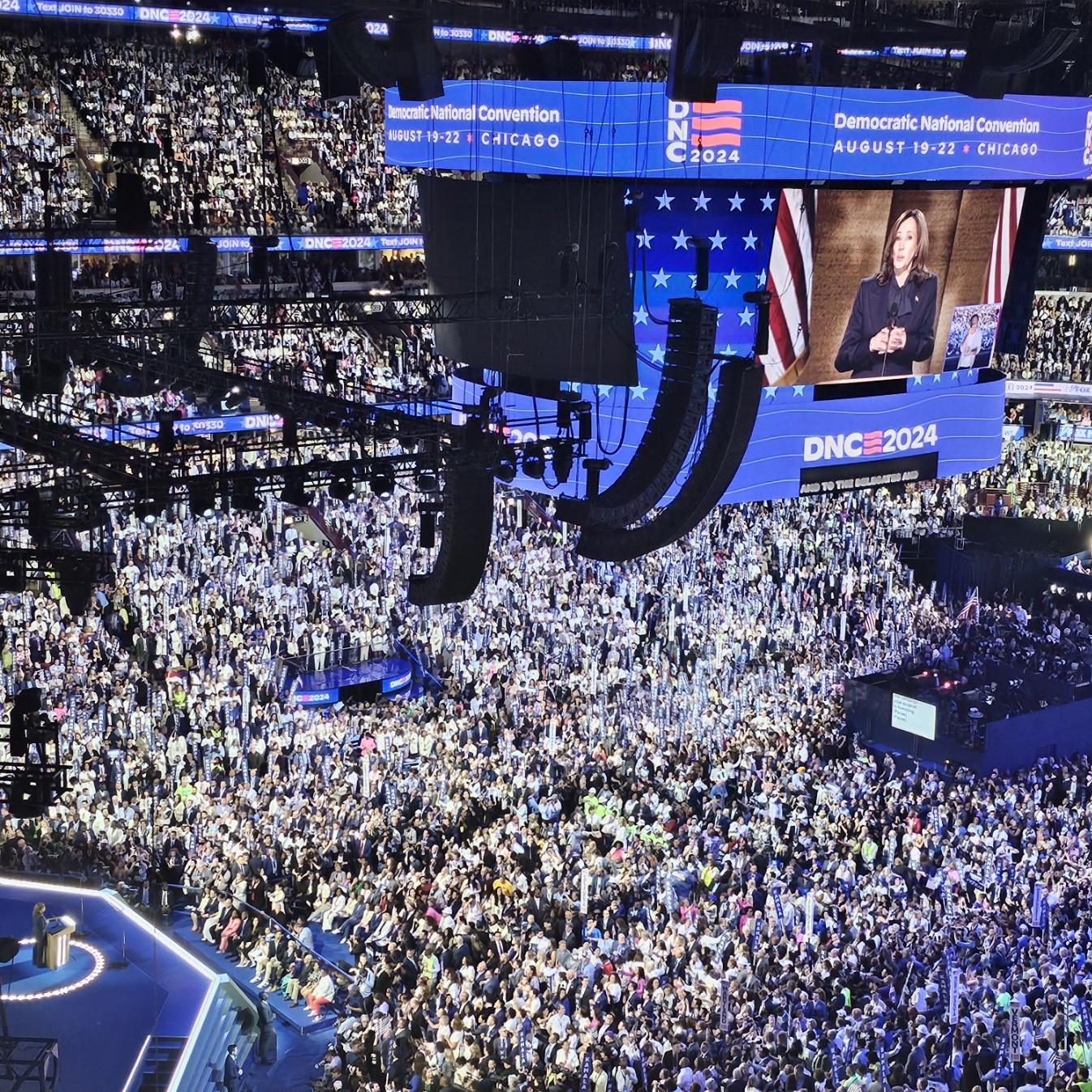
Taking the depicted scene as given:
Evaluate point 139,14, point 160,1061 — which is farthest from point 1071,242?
point 160,1061

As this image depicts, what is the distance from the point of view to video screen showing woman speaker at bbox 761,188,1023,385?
1424cm

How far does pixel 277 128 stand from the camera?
25.6 meters

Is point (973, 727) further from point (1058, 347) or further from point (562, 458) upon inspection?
point (1058, 347)

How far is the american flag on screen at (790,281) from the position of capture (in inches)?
556

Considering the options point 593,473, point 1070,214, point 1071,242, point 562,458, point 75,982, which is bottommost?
point 75,982

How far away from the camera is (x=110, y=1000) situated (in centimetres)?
1150

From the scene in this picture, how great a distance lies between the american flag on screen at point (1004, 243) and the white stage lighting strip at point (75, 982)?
10610 millimetres

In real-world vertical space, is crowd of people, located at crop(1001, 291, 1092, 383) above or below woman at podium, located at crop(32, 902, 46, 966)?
above

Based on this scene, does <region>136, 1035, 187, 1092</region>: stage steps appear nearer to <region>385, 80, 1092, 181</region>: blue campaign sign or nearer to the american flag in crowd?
<region>385, 80, 1092, 181</region>: blue campaign sign

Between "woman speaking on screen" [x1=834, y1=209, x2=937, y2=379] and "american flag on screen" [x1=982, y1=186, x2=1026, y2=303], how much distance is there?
86 centimetres

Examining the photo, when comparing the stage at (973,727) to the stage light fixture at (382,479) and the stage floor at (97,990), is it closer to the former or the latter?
the stage light fixture at (382,479)

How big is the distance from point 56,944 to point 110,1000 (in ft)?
2.43

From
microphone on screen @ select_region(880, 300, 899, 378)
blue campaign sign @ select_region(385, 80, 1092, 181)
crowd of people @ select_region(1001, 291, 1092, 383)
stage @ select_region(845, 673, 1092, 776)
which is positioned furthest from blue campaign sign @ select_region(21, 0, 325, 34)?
crowd of people @ select_region(1001, 291, 1092, 383)

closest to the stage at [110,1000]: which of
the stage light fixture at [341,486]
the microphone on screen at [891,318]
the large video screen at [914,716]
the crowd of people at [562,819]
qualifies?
the crowd of people at [562,819]
